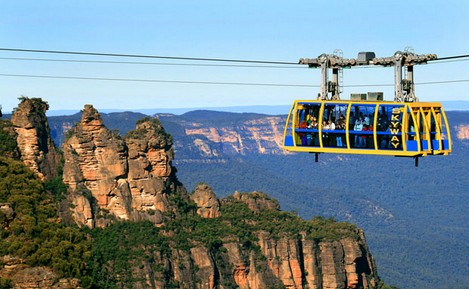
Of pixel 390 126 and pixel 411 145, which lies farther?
pixel 390 126

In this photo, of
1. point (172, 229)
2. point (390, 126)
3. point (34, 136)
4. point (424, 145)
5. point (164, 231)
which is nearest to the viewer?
point (424, 145)

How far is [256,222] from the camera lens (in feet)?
472

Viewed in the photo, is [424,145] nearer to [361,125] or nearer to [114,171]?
[361,125]

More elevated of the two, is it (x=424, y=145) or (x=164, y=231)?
(x=424, y=145)

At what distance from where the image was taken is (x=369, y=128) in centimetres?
5725

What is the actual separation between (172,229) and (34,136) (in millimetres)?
17455

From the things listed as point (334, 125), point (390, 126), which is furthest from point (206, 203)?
point (390, 126)

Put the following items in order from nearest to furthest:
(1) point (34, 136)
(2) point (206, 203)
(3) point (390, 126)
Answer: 1. (3) point (390, 126)
2. (1) point (34, 136)
3. (2) point (206, 203)

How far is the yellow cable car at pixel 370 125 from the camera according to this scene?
55562mm

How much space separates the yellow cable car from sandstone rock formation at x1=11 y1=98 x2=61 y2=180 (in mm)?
68810

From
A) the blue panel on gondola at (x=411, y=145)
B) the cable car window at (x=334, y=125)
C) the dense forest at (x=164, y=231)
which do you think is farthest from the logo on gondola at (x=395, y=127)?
the dense forest at (x=164, y=231)

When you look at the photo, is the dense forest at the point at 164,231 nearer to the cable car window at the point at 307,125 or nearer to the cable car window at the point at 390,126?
the cable car window at the point at 307,125

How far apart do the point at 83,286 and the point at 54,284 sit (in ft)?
10.3

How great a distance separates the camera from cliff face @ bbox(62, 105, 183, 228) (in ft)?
433
